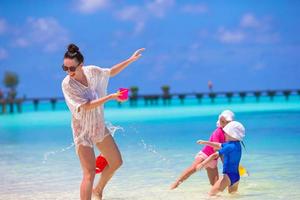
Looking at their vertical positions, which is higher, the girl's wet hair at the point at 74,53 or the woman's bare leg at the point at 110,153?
the girl's wet hair at the point at 74,53

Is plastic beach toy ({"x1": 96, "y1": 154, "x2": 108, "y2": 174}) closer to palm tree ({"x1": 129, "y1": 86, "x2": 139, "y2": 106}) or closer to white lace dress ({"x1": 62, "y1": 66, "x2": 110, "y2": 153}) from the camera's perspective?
white lace dress ({"x1": 62, "y1": 66, "x2": 110, "y2": 153})

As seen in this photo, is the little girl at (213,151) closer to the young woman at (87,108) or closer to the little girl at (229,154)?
the little girl at (229,154)

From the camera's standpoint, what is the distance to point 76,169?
9.79 metres

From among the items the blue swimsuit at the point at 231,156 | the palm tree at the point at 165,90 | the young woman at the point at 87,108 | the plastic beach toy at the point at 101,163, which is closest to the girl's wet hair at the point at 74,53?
the young woman at the point at 87,108

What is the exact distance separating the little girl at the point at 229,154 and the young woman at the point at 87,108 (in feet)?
3.44

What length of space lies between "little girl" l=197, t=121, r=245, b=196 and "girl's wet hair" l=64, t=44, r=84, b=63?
A: 1.56 meters

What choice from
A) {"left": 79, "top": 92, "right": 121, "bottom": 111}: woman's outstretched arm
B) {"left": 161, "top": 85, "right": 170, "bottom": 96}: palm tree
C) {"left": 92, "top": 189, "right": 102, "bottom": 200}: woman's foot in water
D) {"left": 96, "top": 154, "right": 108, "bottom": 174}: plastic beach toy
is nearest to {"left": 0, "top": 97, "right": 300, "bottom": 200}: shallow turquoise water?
{"left": 92, "top": 189, "right": 102, "bottom": 200}: woman's foot in water

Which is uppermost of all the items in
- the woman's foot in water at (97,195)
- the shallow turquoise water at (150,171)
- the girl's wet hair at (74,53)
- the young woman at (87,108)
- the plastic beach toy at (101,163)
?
the girl's wet hair at (74,53)

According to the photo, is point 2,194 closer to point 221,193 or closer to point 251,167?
point 221,193

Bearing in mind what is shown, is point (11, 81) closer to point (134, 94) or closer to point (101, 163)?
point (134, 94)

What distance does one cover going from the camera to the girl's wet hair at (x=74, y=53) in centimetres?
581

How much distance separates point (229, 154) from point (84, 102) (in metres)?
1.64

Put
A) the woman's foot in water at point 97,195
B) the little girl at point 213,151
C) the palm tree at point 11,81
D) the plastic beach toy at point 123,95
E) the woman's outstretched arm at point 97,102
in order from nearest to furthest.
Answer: the woman's outstretched arm at point 97,102
the plastic beach toy at point 123,95
the woman's foot in water at point 97,195
the little girl at point 213,151
the palm tree at point 11,81

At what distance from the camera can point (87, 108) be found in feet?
19.0
